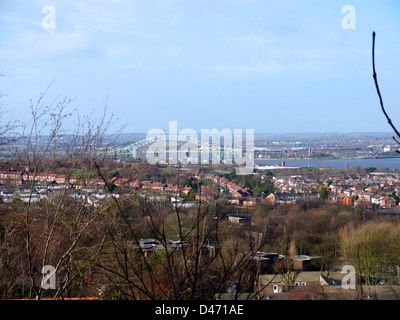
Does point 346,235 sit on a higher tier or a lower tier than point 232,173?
lower

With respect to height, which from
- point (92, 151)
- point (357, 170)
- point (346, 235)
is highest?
point (92, 151)

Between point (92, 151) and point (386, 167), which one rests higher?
point (92, 151)

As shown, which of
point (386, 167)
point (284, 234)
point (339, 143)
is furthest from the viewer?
point (339, 143)
